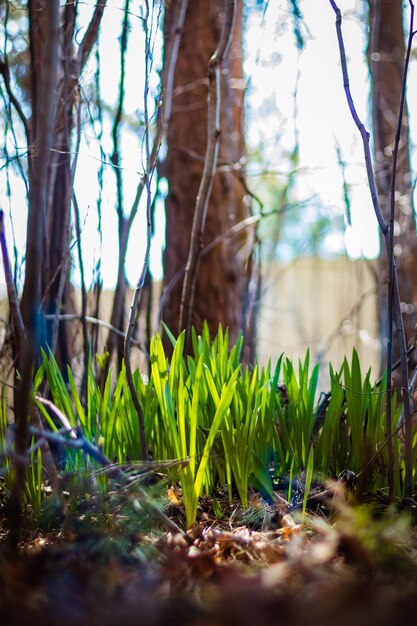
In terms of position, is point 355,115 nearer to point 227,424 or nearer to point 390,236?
point 390,236

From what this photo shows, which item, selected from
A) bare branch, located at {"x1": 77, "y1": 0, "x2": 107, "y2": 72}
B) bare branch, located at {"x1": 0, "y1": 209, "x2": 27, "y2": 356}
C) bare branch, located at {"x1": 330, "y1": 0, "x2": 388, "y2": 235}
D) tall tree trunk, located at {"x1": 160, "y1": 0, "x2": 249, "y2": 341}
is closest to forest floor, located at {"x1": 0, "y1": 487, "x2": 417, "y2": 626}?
bare branch, located at {"x1": 0, "y1": 209, "x2": 27, "y2": 356}

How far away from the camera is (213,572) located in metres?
0.73

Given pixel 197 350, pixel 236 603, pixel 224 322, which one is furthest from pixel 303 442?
pixel 224 322

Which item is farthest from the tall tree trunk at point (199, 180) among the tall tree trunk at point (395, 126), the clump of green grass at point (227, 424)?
the clump of green grass at point (227, 424)

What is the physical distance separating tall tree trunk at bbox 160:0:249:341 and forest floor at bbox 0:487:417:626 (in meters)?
1.59

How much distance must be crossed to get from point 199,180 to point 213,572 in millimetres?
2313

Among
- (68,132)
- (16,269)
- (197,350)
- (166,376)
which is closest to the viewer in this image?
(166,376)

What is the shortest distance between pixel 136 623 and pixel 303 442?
827 mm

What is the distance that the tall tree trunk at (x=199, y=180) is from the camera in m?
2.68

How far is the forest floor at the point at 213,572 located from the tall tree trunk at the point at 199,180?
1.59 m

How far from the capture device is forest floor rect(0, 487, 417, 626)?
18.2 inches

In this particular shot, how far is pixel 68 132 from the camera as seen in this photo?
1.73 metres

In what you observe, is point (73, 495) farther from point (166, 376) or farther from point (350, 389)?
point (350, 389)

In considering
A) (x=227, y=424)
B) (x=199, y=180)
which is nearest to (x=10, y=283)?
(x=227, y=424)
